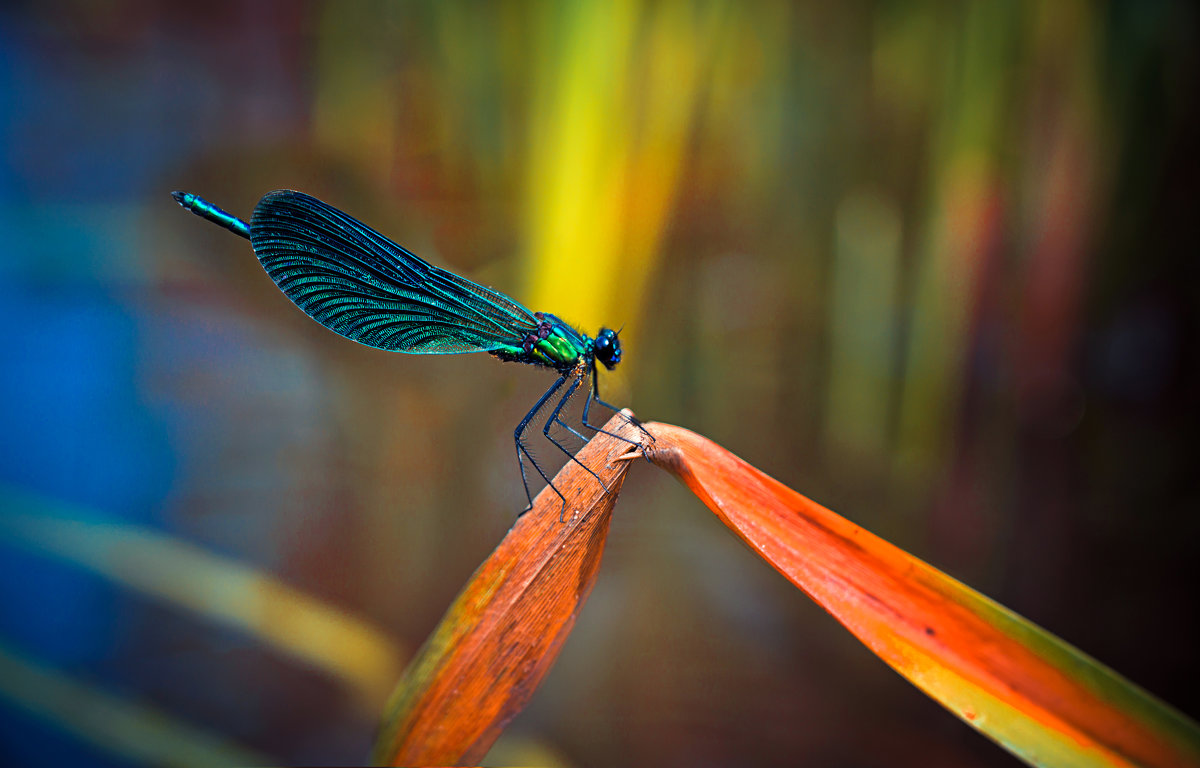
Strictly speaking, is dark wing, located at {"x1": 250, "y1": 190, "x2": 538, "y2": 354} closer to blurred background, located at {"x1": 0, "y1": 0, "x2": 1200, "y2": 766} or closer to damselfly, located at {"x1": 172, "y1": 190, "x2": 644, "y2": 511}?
damselfly, located at {"x1": 172, "y1": 190, "x2": 644, "y2": 511}

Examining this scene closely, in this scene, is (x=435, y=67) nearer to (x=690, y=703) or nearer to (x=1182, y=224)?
(x=690, y=703)

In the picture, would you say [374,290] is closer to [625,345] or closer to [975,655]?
[625,345]

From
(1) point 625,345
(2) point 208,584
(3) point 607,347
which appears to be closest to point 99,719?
(2) point 208,584

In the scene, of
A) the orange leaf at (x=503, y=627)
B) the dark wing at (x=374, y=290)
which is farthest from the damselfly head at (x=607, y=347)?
the orange leaf at (x=503, y=627)

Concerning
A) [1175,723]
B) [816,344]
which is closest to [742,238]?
[816,344]

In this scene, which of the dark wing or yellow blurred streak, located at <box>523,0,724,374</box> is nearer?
the dark wing

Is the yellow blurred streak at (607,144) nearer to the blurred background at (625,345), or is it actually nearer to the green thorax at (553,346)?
the blurred background at (625,345)

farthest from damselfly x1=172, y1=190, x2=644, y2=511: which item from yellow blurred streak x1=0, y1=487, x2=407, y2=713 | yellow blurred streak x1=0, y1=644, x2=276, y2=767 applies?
yellow blurred streak x1=0, y1=644, x2=276, y2=767
